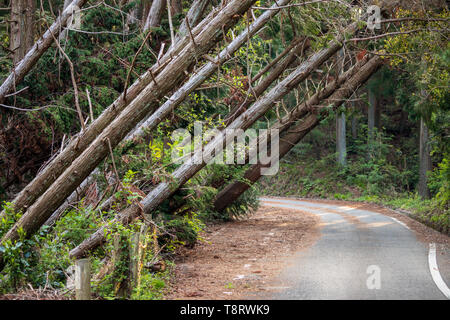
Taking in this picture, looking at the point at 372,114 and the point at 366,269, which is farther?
the point at 372,114

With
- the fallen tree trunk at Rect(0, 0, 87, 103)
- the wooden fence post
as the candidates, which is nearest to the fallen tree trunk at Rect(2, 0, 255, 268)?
the wooden fence post

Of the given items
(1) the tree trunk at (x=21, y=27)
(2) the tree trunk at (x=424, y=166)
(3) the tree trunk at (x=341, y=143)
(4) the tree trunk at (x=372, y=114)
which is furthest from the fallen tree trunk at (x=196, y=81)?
(4) the tree trunk at (x=372, y=114)

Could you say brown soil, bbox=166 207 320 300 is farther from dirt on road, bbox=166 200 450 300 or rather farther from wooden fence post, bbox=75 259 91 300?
wooden fence post, bbox=75 259 91 300

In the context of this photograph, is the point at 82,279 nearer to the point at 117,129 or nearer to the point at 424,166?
the point at 117,129

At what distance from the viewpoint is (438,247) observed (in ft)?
39.5

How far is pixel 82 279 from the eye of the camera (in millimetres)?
5965

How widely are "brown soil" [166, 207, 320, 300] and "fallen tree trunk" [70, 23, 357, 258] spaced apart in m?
1.50

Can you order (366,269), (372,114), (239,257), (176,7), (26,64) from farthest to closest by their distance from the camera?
(372,114) → (176,7) → (26,64) → (239,257) → (366,269)

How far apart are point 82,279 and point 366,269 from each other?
18.5 ft

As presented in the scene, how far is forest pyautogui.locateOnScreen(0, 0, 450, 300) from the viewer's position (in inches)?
302

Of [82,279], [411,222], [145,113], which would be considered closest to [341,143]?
[411,222]

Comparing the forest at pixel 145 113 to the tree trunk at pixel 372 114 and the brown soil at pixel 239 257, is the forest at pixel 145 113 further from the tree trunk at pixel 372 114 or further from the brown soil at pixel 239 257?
the tree trunk at pixel 372 114
